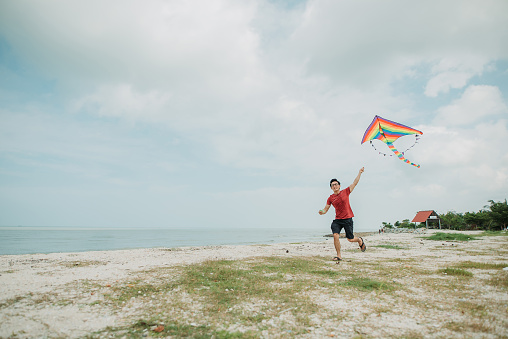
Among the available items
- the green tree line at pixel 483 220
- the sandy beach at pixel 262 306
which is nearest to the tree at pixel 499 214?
the green tree line at pixel 483 220

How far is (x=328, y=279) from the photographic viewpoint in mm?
6672

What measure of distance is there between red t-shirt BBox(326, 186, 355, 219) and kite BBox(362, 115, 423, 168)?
3698mm

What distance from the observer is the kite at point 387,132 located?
1170 cm

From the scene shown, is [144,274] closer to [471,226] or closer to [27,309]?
[27,309]

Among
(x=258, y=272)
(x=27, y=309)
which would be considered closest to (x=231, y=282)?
(x=258, y=272)

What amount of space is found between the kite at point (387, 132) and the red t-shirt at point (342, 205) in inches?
146

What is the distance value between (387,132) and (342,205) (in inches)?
196

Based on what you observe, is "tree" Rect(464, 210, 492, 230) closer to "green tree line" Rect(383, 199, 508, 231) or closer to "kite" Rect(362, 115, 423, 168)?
"green tree line" Rect(383, 199, 508, 231)

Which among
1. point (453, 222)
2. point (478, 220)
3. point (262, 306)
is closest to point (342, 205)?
point (262, 306)

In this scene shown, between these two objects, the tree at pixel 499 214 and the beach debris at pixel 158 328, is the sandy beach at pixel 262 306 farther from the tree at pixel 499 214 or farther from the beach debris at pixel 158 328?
the tree at pixel 499 214

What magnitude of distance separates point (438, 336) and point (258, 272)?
16.0 feet

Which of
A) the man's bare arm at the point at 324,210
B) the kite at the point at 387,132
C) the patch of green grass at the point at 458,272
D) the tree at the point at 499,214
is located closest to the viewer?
the patch of green grass at the point at 458,272

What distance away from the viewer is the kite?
1170cm

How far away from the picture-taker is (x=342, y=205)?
32.8 ft
